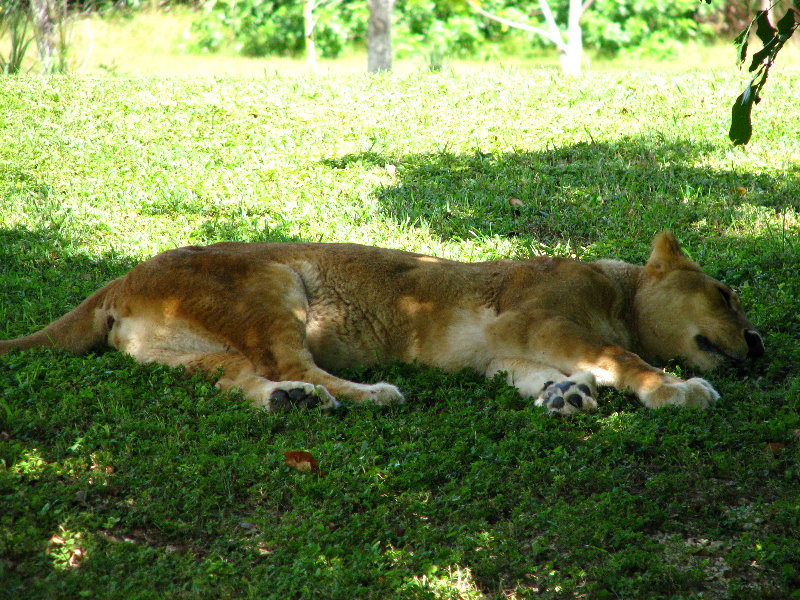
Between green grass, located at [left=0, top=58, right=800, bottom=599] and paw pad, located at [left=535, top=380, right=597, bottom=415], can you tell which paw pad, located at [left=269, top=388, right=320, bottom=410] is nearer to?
green grass, located at [left=0, top=58, right=800, bottom=599]

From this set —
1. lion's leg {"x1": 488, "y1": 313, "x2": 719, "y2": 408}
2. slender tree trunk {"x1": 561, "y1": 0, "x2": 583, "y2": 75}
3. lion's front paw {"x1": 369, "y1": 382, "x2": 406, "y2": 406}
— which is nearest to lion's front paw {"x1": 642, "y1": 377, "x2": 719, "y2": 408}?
lion's leg {"x1": 488, "y1": 313, "x2": 719, "y2": 408}

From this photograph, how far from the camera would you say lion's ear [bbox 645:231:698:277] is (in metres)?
5.50

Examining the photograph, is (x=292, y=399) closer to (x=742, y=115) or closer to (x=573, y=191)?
(x=742, y=115)

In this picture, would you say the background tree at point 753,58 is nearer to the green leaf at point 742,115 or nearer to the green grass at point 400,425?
→ the green leaf at point 742,115

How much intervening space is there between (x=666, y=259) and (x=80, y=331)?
3.76m

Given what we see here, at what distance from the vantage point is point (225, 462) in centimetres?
393

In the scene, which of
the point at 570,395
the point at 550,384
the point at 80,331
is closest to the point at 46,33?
the point at 80,331

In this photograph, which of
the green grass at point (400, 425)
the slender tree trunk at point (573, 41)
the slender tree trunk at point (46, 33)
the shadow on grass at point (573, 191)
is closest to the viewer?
the green grass at point (400, 425)

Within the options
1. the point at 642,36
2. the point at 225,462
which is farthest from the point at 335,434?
the point at 642,36

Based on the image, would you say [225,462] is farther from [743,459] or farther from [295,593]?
[743,459]

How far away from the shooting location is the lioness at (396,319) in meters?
4.82

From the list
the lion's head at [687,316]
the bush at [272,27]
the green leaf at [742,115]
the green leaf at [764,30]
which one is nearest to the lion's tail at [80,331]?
the lion's head at [687,316]

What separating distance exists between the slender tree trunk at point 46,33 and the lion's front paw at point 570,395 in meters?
11.2

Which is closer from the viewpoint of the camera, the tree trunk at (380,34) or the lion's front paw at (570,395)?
the lion's front paw at (570,395)
